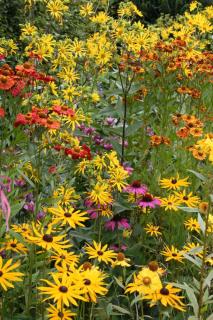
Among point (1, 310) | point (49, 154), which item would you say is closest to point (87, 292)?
point (1, 310)

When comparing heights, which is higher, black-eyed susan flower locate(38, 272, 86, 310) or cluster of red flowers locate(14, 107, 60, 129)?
cluster of red flowers locate(14, 107, 60, 129)

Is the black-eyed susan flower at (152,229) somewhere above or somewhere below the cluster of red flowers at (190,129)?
below

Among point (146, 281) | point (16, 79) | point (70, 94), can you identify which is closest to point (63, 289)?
point (146, 281)

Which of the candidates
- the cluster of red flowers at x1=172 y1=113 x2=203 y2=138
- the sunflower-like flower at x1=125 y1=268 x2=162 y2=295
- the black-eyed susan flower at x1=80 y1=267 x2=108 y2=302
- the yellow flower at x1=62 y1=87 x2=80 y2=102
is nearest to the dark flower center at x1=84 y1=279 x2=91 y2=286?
the black-eyed susan flower at x1=80 y1=267 x2=108 y2=302

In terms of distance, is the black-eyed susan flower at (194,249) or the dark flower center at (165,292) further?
the black-eyed susan flower at (194,249)

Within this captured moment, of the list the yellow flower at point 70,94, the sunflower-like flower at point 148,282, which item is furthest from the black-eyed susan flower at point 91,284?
the yellow flower at point 70,94

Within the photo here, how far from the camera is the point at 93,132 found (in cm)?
290

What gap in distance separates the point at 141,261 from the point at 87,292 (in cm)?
71

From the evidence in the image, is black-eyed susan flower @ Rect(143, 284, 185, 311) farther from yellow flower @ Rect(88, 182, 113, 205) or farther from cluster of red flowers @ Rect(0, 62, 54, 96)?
cluster of red flowers @ Rect(0, 62, 54, 96)

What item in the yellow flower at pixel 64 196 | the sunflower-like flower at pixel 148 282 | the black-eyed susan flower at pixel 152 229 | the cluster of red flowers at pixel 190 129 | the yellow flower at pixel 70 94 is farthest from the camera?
the yellow flower at pixel 70 94

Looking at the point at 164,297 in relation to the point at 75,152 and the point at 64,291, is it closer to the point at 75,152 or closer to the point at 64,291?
the point at 64,291

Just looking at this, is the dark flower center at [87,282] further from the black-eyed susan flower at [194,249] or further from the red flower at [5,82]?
the red flower at [5,82]

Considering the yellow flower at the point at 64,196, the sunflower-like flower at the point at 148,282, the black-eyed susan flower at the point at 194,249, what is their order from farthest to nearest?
the yellow flower at the point at 64,196 < the black-eyed susan flower at the point at 194,249 < the sunflower-like flower at the point at 148,282

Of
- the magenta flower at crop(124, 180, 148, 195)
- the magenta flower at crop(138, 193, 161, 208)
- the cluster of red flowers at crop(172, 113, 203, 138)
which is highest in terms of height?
the cluster of red flowers at crop(172, 113, 203, 138)
